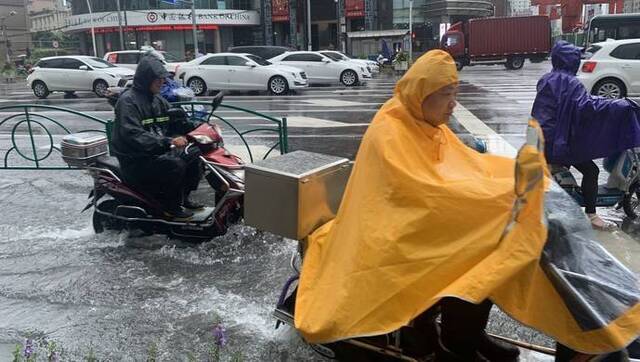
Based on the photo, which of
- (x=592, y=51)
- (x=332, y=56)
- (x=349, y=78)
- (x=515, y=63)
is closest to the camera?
(x=592, y=51)

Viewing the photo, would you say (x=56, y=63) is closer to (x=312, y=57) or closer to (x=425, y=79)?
(x=312, y=57)

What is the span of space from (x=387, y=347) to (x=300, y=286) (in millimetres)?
565

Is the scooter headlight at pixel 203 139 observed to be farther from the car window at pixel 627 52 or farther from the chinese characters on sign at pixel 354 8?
the chinese characters on sign at pixel 354 8

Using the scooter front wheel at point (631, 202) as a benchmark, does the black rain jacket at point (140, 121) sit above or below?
above

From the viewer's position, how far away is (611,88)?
15.2 m

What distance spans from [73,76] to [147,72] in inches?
756

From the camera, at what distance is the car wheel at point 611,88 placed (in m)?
15.1

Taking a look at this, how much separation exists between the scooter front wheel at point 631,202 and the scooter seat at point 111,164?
4.73 meters

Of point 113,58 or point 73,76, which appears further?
point 113,58

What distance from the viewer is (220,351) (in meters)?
3.63

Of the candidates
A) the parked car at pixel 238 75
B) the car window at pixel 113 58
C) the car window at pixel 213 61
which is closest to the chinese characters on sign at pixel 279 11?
the car window at pixel 113 58

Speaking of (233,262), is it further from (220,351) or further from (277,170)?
(277,170)

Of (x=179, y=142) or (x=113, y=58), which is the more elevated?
(x=113, y=58)

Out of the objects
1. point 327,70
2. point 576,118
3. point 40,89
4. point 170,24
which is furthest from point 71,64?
point 170,24
